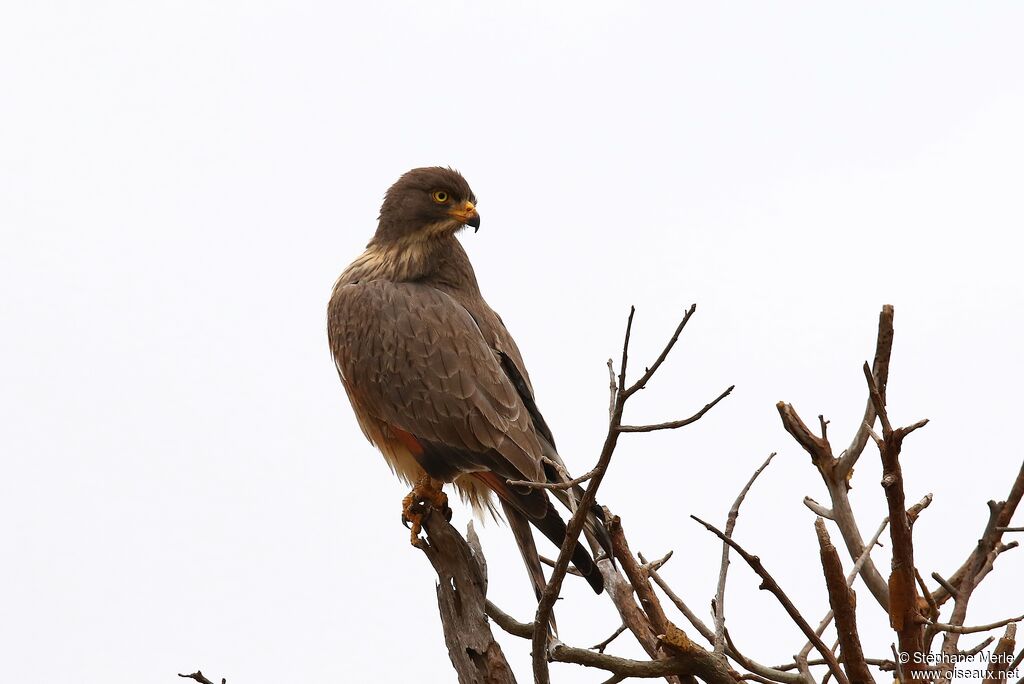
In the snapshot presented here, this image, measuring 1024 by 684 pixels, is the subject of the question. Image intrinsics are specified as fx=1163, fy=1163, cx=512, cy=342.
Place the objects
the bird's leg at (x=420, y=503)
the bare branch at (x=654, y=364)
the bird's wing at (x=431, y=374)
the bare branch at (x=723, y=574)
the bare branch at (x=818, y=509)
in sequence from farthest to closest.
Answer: the bird's wing at (x=431, y=374), the bird's leg at (x=420, y=503), the bare branch at (x=818, y=509), the bare branch at (x=723, y=574), the bare branch at (x=654, y=364)

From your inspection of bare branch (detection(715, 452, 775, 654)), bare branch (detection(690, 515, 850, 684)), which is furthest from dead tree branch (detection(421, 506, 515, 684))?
bare branch (detection(690, 515, 850, 684))

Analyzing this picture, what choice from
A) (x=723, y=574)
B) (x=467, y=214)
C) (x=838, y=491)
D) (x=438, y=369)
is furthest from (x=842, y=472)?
(x=467, y=214)

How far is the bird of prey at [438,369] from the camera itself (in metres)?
5.18

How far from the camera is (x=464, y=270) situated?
6.23m

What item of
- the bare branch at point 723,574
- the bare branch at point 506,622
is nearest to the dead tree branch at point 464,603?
the bare branch at point 506,622

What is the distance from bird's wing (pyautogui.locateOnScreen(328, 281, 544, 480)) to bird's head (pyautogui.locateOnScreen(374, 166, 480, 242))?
399mm

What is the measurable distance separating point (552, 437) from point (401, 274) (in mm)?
1173

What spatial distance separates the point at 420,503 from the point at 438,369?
2.39 ft

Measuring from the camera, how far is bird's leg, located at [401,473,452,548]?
4.97 metres

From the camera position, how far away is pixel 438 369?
5496 millimetres

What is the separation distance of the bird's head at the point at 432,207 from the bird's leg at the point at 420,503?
152cm

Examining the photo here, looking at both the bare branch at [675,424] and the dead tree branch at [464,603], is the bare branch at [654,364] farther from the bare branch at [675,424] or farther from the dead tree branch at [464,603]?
the dead tree branch at [464,603]

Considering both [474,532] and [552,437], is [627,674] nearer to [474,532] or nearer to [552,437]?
[474,532]

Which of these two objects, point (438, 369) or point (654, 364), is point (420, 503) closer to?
point (438, 369)
